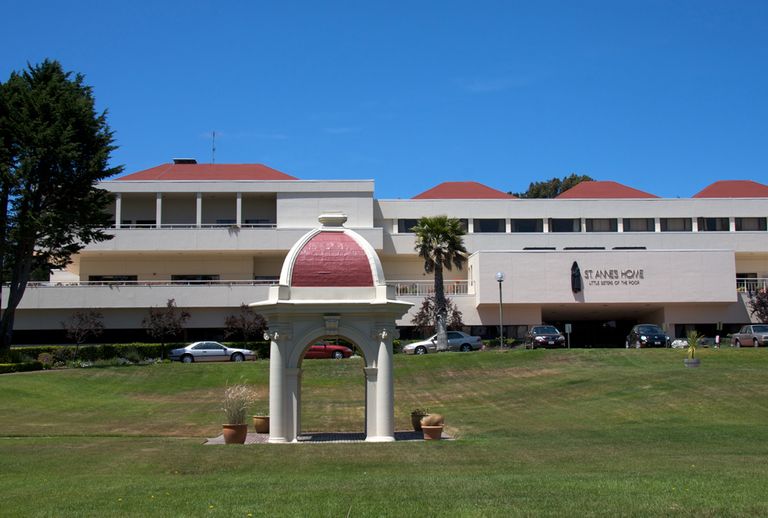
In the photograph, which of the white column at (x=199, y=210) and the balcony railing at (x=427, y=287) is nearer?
Answer: the balcony railing at (x=427, y=287)

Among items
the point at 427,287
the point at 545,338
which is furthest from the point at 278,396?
the point at 427,287

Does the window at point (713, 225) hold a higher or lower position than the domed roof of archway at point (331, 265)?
higher

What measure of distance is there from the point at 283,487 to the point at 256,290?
46.2 meters

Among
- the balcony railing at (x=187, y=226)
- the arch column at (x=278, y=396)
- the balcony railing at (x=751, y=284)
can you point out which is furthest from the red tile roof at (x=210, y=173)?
the arch column at (x=278, y=396)

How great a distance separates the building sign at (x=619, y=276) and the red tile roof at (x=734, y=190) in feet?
68.4

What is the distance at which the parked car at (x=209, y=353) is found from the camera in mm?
49156

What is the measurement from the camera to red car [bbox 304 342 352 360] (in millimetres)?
48438

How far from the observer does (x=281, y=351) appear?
22453mm

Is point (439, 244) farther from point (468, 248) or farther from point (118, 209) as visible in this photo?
point (118, 209)

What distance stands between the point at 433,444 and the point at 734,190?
6027 cm

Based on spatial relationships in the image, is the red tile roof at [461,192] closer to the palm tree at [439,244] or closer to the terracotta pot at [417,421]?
the palm tree at [439,244]

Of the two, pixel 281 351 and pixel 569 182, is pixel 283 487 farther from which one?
pixel 569 182

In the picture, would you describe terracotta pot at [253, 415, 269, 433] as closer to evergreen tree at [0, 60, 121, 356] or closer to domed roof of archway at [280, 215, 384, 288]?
domed roof of archway at [280, 215, 384, 288]

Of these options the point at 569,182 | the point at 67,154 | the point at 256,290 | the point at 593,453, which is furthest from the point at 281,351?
the point at 569,182
